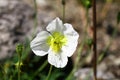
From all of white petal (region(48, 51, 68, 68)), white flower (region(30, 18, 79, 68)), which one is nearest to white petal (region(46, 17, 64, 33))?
→ white flower (region(30, 18, 79, 68))

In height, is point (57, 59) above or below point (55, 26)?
below

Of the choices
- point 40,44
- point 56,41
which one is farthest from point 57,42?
point 40,44

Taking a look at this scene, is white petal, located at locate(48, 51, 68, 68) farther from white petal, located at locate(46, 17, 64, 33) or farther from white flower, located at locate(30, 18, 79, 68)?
white petal, located at locate(46, 17, 64, 33)

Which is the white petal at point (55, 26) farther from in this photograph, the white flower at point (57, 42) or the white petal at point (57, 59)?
the white petal at point (57, 59)

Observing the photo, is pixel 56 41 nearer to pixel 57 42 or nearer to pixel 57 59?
pixel 57 42

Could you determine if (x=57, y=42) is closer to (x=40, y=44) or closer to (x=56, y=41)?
(x=56, y=41)

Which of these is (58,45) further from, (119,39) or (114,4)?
(114,4)

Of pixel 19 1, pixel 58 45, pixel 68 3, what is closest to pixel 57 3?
pixel 68 3
